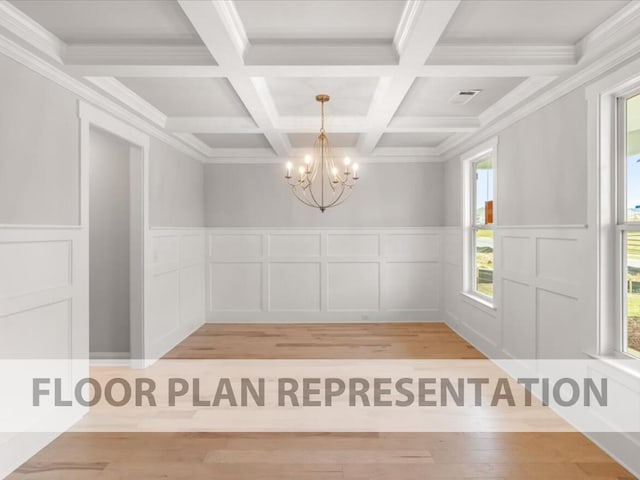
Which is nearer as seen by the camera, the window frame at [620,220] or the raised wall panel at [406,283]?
the window frame at [620,220]

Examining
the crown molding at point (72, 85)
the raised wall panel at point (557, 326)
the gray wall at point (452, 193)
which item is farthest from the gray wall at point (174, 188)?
the raised wall panel at point (557, 326)

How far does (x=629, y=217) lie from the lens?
2650 millimetres

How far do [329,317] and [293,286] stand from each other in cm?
69

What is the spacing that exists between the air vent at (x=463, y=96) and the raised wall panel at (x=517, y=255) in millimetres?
1320

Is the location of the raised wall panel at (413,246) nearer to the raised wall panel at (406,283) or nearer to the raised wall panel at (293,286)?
the raised wall panel at (406,283)

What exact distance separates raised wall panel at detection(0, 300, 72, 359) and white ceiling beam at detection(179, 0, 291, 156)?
75.8 inches

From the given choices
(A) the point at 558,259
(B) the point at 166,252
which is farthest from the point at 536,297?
(B) the point at 166,252

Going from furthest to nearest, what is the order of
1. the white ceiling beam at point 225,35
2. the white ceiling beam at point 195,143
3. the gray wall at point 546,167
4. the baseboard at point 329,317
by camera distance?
1. the baseboard at point 329,317
2. the white ceiling beam at point 195,143
3. the gray wall at point 546,167
4. the white ceiling beam at point 225,35

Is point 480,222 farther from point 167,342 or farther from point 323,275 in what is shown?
point 167,342

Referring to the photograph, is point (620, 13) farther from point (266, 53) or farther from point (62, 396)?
point (62, 396)

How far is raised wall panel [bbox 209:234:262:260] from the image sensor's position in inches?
246

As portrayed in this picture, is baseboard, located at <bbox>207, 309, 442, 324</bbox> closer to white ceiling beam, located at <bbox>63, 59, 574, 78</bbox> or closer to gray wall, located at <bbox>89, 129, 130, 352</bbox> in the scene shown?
gray wall, located at <bbox>89, 129, 130, 352</bbox>

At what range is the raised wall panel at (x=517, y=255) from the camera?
366cm

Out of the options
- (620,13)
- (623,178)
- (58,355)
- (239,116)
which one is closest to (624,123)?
(623,178)
